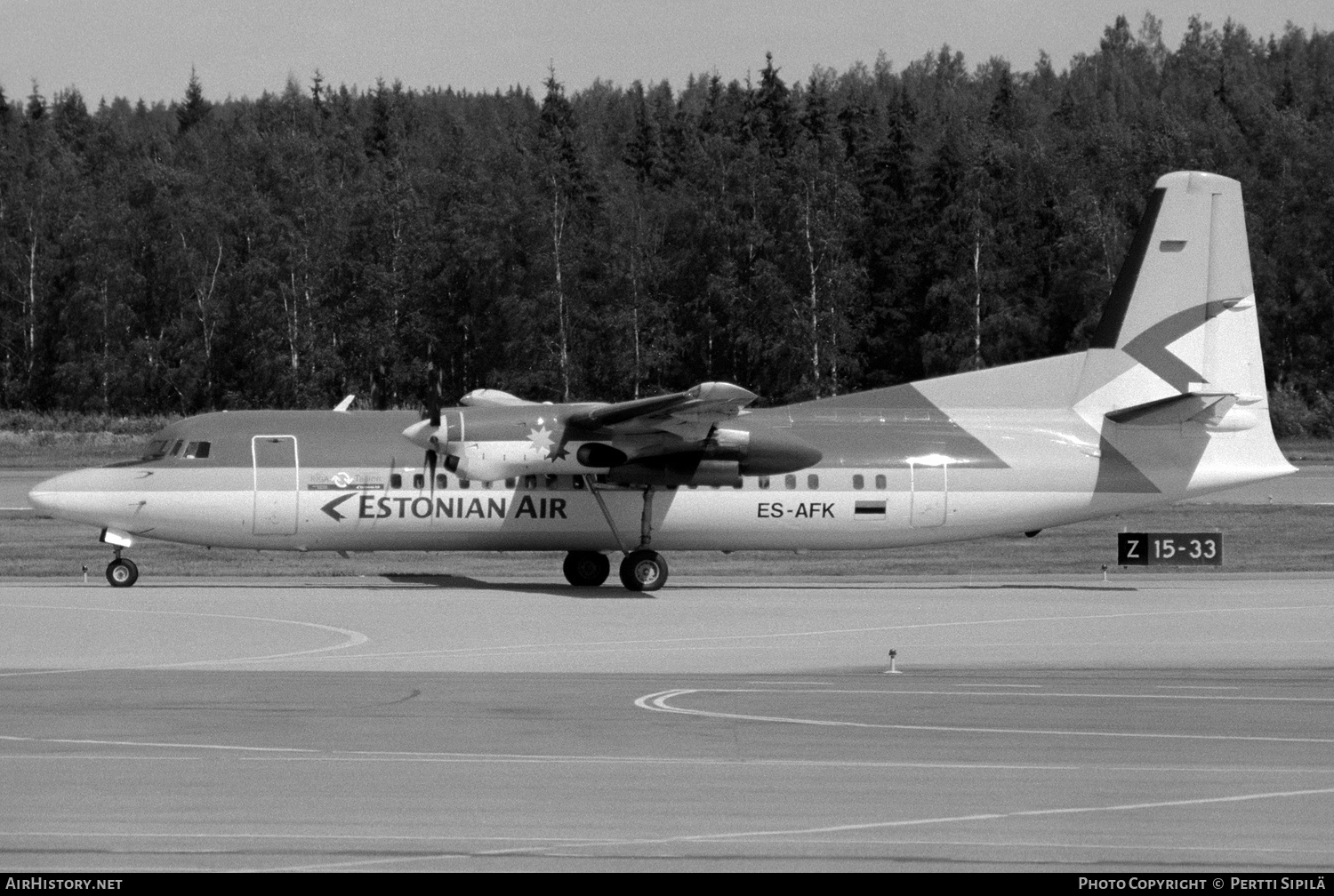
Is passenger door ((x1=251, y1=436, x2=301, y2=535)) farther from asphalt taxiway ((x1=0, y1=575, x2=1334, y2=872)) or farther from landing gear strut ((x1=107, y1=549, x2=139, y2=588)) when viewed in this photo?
asphalt taxiway ((x1=0, y1=575, x2=1334, y2=872))

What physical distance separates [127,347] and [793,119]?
3785 centimetres

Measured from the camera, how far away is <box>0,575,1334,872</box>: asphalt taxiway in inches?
384

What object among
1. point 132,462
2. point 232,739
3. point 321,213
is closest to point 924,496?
point 132,462

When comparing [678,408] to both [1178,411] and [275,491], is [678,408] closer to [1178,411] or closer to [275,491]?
[275,491]

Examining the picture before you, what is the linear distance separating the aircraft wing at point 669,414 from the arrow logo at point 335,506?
161 inches

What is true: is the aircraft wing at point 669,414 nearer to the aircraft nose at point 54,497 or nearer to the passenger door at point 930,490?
the passenger door at point 930,490

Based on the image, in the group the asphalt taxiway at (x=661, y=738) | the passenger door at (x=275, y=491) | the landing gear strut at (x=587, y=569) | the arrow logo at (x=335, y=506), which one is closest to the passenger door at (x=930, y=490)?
the asphalt taxiway at (x=661, y=738)

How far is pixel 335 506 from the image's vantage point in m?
26.4

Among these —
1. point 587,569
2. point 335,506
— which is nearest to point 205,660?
point 335,506

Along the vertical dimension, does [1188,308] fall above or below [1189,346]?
above

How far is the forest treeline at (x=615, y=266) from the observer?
69.9 meters

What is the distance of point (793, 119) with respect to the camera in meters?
85.9

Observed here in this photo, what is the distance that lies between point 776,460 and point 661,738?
1354cm
